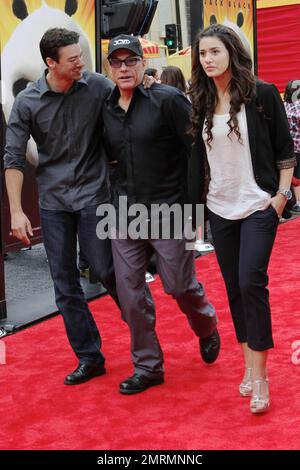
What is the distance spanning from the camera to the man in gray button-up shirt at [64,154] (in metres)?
4.30

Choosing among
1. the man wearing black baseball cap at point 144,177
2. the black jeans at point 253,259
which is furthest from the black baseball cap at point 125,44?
the black jeans at point 253,259

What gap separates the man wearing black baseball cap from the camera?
4094 millimetres

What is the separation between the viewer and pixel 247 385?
416 cm

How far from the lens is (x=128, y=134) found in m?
4.13

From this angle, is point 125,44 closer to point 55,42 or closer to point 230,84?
point 55,42

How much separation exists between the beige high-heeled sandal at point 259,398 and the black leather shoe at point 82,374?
1064mm

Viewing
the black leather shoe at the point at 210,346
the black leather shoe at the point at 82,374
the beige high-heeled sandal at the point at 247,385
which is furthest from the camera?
the black leather shoe at the point at 210,346

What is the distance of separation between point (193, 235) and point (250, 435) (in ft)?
3.84

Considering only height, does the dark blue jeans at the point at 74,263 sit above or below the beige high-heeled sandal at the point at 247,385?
above

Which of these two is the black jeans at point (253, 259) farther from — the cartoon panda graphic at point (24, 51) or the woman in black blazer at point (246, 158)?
the cartoon panda graphic at point (24, 51)

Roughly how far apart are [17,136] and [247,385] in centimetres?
177

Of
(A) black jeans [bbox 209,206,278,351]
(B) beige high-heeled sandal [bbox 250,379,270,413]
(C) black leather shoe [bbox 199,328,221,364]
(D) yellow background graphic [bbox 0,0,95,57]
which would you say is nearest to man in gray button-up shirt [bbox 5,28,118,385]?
(C) black leather shoe [bbox 199,328,221,364]
